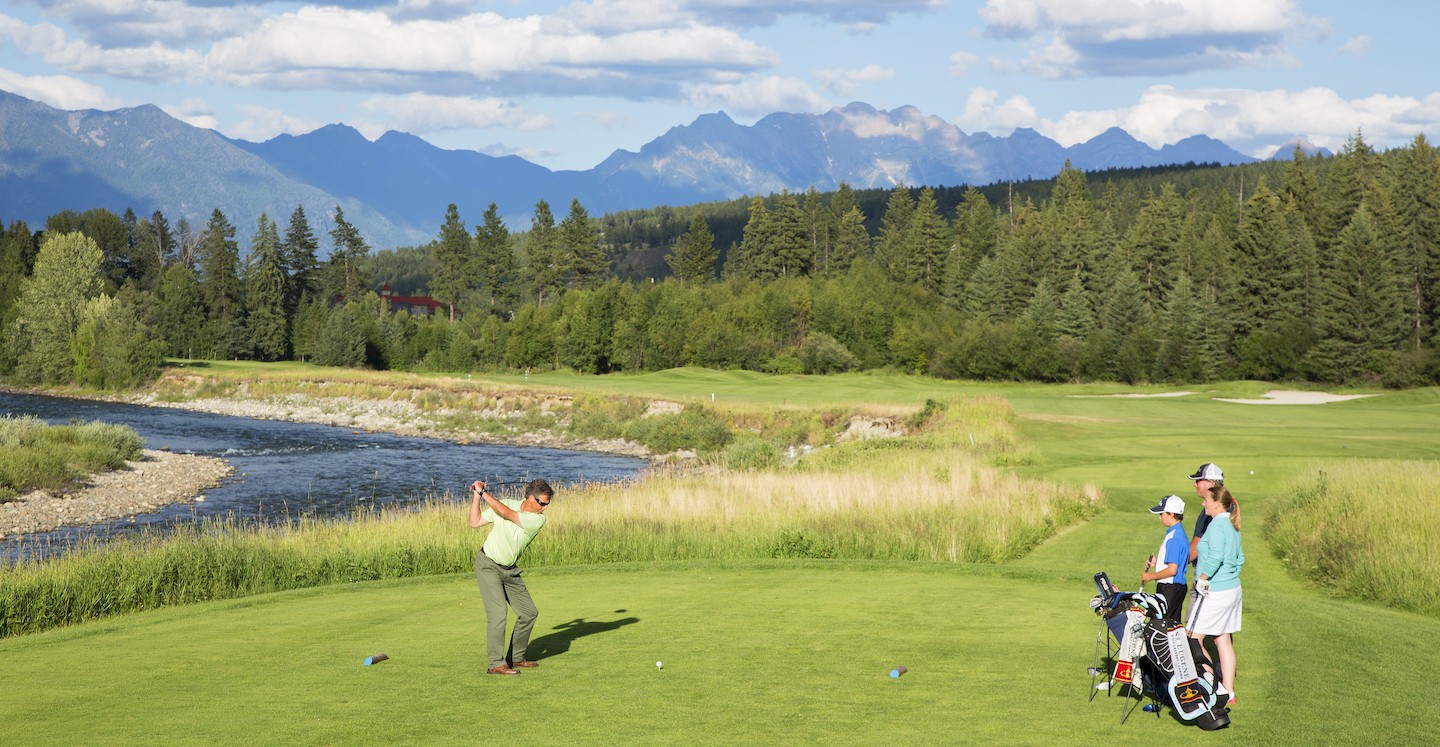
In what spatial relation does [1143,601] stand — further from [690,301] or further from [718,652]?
[690,301]

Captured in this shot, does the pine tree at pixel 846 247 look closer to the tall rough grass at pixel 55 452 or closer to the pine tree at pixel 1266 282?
the pine tree at pixel 1266 282

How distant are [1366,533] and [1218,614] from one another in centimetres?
1012

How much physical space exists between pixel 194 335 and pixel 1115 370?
8710 cm

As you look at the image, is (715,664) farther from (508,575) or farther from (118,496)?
(118,496)

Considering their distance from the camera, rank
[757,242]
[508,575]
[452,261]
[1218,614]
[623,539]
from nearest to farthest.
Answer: [1218,614] → [508,575] → [623,539] → [757,242] → [452,261]

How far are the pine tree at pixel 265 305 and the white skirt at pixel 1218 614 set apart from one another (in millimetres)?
117078

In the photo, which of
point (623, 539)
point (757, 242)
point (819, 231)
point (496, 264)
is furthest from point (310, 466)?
point (819, 231)

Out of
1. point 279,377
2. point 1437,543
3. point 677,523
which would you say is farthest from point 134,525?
point 279,377

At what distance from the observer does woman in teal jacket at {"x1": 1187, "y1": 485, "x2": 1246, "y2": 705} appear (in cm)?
962

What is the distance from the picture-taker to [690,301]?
10231cm

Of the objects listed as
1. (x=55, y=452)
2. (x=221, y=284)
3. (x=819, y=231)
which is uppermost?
(x=819, y=231)

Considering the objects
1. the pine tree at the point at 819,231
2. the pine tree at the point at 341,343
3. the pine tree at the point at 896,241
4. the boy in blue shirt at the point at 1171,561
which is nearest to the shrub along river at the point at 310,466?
the boy in blue shirt at the point at 1171,561

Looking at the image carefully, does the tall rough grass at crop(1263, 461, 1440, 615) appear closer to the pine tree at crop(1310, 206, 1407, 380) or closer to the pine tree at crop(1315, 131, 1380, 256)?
the pine tree at crop(1310, 206, 1407, 380)

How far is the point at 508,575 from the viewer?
10.9 metres
